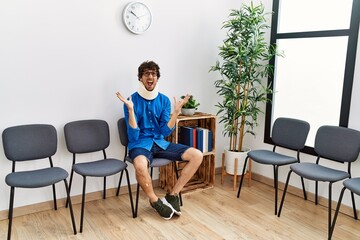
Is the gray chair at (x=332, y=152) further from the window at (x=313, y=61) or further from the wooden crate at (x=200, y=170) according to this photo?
the wooden crate at (x=200, y=170)

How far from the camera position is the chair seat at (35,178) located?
2.34 meters

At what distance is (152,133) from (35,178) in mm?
1104

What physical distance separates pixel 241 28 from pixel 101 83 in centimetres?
156

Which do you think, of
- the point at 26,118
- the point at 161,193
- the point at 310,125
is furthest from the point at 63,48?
the point at 310,125

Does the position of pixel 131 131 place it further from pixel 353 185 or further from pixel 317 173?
pixel 353 185

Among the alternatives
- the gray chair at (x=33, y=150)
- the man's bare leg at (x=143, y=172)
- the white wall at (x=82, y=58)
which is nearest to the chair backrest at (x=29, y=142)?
the gray chair at (x=33, y=150)

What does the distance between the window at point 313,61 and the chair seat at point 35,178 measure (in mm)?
2364

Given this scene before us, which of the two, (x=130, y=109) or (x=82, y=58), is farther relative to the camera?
(x=82, y=58)

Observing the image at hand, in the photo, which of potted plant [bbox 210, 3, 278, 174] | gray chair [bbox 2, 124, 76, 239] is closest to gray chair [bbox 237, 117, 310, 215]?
potted plant [bbox 210, 3, 278, 174]

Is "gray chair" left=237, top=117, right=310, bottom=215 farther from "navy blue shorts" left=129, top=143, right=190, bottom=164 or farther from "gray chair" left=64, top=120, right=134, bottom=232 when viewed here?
"gray chair" left=64, top=120, right=134, bottom=232

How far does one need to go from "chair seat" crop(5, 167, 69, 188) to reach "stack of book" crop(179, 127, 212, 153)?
1.34m

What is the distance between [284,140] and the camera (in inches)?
130

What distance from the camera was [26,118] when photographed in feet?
9.16

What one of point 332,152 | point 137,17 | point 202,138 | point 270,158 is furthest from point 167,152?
point 332,152
